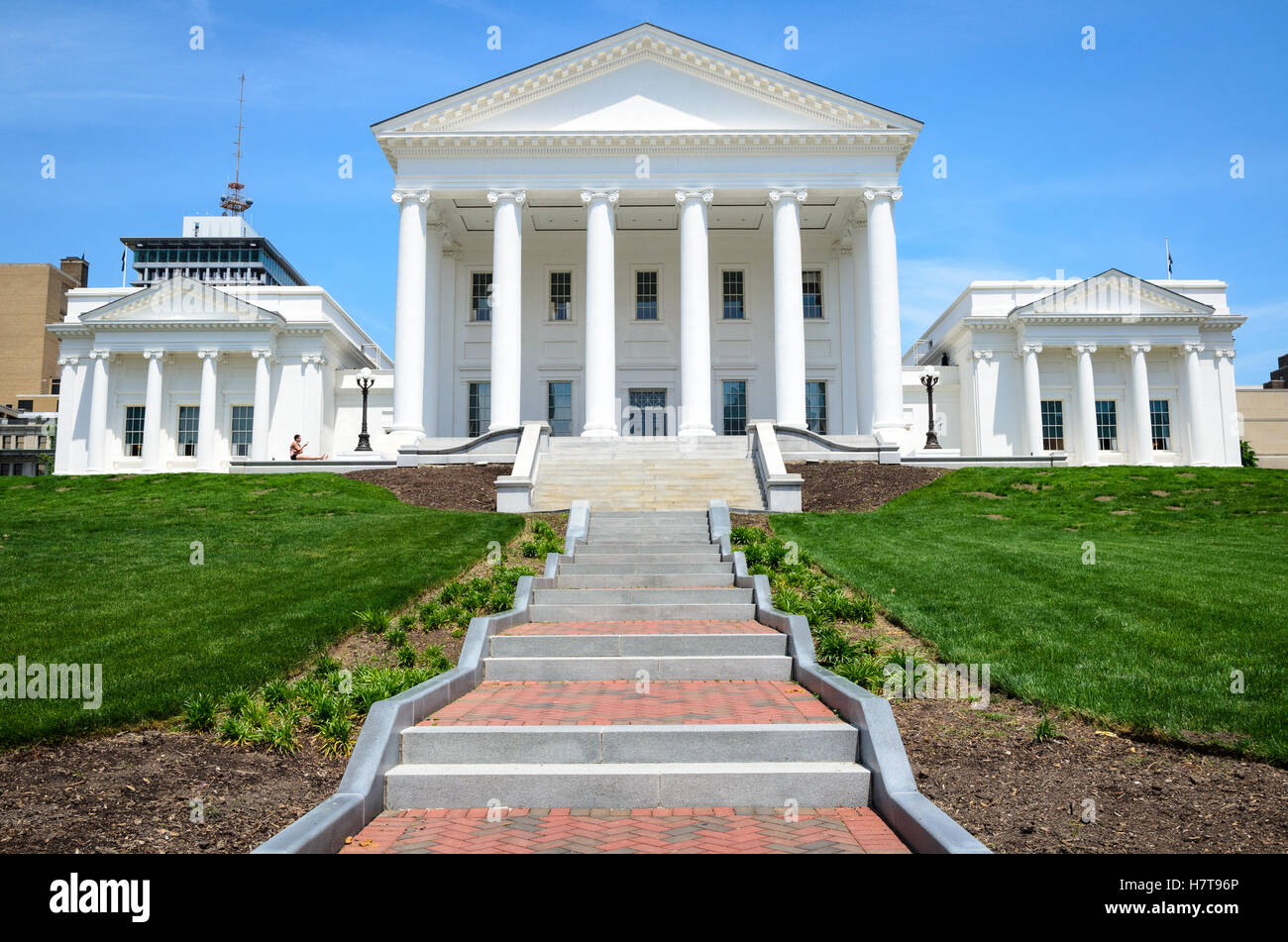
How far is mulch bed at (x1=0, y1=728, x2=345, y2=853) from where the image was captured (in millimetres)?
5652

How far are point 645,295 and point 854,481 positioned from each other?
1743 centimetres

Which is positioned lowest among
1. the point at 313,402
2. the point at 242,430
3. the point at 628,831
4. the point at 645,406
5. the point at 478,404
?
the point at 628,831

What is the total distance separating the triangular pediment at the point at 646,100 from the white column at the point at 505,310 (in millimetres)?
Result: 2854

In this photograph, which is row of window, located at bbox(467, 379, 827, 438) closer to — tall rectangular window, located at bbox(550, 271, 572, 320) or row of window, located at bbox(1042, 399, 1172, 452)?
tall rectangular window, located at bbox(550, 271, 572, 320)

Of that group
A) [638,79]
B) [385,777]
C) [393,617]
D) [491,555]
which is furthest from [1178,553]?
[638,79]

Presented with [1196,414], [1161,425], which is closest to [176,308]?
[1161,425]

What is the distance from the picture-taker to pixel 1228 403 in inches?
1529

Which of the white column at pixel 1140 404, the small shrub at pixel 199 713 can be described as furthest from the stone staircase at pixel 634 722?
the white column at pixel 1140 404

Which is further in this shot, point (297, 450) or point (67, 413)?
point (67, 413)

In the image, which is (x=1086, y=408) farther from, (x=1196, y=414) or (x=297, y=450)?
(x=297, y=450)

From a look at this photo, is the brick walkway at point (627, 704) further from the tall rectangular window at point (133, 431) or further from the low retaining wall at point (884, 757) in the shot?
the tall rectangular window at point (133, 431)

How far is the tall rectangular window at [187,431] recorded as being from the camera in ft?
131

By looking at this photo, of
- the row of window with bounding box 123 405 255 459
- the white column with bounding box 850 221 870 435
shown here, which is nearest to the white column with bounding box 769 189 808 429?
the white column with bounding box 850 221 870 435
